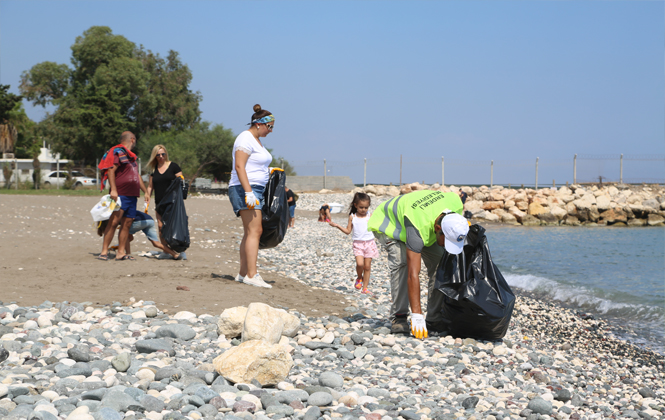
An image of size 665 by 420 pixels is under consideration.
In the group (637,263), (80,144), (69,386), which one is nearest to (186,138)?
(80,144)

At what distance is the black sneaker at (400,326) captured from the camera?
434cm

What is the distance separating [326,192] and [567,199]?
13314 mm

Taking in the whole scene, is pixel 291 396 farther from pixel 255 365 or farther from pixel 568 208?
pixel 568 208

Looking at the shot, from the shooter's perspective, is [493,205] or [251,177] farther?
[493,205]

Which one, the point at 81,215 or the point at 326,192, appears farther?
the point at 326,192

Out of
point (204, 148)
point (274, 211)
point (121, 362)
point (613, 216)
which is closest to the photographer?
point (121, 362)

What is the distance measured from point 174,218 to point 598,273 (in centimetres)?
878

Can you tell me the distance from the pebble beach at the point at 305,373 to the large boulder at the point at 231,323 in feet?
0.19

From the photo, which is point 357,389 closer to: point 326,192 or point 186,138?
point 326,192

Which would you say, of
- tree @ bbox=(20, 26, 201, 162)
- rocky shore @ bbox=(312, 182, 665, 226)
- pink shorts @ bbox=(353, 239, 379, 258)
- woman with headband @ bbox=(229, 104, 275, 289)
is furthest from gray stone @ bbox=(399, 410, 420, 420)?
tree @ bbox=(20, 26, 201, 162)

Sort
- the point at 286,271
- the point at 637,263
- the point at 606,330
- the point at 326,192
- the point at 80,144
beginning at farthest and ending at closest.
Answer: the point at 80,144
the point at 326,192
the point at 637,263
the point at 286,271
the point at 606,330

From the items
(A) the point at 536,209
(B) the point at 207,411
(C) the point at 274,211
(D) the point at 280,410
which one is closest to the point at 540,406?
(D) the point at 280,410

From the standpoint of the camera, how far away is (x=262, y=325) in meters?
3.64

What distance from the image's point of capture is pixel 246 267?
5.56 metres
